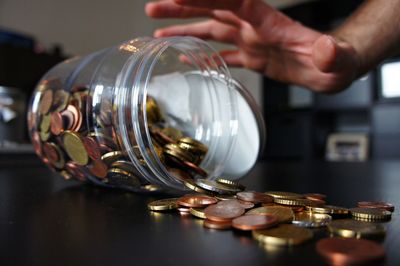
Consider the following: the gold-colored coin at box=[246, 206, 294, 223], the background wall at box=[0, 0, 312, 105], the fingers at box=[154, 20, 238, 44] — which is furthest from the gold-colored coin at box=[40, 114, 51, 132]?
the background wall at box=[0, 0, 312, 105]

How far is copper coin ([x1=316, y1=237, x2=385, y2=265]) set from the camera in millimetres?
203

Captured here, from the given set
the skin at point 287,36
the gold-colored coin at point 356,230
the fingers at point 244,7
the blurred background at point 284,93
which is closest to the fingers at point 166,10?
the skin at point 287,36

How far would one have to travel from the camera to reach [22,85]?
2.98 m

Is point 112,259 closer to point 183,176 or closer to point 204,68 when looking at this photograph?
point 183,176

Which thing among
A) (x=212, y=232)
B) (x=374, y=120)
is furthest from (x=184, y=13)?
(x=374, y=120)

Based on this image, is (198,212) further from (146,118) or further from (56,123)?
→ (56,123)

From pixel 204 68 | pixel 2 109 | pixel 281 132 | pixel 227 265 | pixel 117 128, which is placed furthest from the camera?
pixel 281 132

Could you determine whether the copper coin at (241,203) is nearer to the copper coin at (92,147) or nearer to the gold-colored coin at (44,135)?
the copper coin at (92,147)

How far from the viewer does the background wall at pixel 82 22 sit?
3.23 meters

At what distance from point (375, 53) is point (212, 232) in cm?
70

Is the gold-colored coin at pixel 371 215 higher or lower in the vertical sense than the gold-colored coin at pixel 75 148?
lower

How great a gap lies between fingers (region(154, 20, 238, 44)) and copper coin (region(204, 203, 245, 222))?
28.7 inches

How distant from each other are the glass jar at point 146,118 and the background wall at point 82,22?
7.87 ft

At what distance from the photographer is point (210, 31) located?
1.08m
